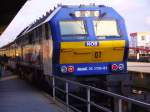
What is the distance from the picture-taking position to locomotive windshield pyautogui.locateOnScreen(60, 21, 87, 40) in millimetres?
16502

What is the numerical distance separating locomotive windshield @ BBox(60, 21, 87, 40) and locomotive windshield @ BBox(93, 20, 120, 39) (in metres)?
0.47

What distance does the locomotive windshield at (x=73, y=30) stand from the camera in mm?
16502

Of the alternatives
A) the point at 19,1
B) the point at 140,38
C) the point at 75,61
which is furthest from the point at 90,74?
the point at 140,38

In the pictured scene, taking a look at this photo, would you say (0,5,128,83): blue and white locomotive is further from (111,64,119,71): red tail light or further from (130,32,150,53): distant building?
(130,32,150,53): distant building

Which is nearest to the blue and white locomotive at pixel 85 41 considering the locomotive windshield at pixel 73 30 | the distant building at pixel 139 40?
the locomotive windshield at pixel 73 30

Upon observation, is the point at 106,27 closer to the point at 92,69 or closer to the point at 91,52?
the point at 91,52

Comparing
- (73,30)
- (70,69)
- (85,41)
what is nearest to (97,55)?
(85,41)

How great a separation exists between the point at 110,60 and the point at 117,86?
3.26ft

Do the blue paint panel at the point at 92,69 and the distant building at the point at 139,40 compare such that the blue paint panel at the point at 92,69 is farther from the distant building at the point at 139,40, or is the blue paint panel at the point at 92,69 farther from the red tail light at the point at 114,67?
the distant building at the point at 139,40

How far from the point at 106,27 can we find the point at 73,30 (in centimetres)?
120

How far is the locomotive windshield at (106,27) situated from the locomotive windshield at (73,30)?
0.47 m

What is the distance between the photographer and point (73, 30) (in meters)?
16.8

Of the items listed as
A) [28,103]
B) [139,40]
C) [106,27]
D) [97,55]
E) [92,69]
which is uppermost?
[139,40]

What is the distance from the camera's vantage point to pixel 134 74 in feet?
107
